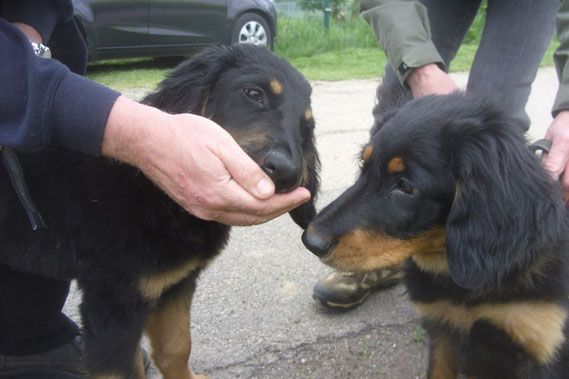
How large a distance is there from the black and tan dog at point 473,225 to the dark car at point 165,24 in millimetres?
5152

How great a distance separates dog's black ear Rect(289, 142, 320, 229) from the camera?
2.13 meters

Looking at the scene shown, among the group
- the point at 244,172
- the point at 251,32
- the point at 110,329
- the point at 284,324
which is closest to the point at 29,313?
the point at 110,329

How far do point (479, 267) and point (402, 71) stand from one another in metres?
1.09

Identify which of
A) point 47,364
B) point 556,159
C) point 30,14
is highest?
point 30,14

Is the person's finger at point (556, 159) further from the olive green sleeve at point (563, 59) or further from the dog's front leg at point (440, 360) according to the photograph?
the dog's front leg at point (440, 360)

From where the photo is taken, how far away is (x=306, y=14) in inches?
435

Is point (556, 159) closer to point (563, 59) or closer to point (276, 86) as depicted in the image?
point (563, 59)

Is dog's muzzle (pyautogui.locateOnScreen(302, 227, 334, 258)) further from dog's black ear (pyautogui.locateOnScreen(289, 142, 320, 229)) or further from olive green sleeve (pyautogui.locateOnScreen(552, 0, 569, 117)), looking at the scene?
olive green sleeve (pyautogui.locateOnScreen(552, 0, 569, 117))

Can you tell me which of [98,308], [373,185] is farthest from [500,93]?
[98,308]

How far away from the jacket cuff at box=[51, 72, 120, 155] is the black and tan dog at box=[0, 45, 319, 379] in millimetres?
476

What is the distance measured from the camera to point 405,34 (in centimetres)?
224

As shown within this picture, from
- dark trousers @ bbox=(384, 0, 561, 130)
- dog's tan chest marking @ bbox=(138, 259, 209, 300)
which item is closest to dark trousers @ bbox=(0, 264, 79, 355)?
dog's tan chest marking @ bbox=(138, 259, 209, 300)

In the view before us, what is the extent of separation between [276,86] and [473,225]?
0.92m

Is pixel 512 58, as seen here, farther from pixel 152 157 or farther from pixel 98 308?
pixel 98 308
